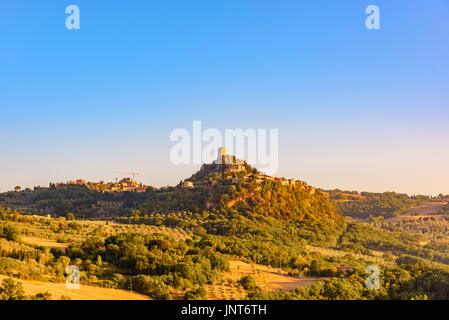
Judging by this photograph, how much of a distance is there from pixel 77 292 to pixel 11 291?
7.85 feet

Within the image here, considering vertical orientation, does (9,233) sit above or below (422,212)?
above

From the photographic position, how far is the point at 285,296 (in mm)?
13367

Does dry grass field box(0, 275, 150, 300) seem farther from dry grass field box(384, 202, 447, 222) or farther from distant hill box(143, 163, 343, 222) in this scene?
dry grass field box(384, 202, 447, 222)

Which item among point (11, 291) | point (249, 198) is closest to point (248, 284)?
point (11, 291)

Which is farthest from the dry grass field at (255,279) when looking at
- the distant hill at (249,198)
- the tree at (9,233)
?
the distant hill at (249,198)

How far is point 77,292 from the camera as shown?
1277 cm

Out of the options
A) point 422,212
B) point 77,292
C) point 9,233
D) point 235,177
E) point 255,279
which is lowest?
point 422,212

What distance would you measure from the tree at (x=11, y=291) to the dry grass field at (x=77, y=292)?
0.65 meters

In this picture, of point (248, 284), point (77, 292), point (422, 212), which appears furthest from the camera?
point (422, 212)

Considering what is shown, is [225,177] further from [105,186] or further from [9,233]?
[9,233]

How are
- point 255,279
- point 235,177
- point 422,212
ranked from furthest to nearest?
point 422,212, point 235,177, point 255,279

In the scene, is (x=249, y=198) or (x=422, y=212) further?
(x=422, y=212)

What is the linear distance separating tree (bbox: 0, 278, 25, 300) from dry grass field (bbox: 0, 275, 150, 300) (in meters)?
Result: 0.65
